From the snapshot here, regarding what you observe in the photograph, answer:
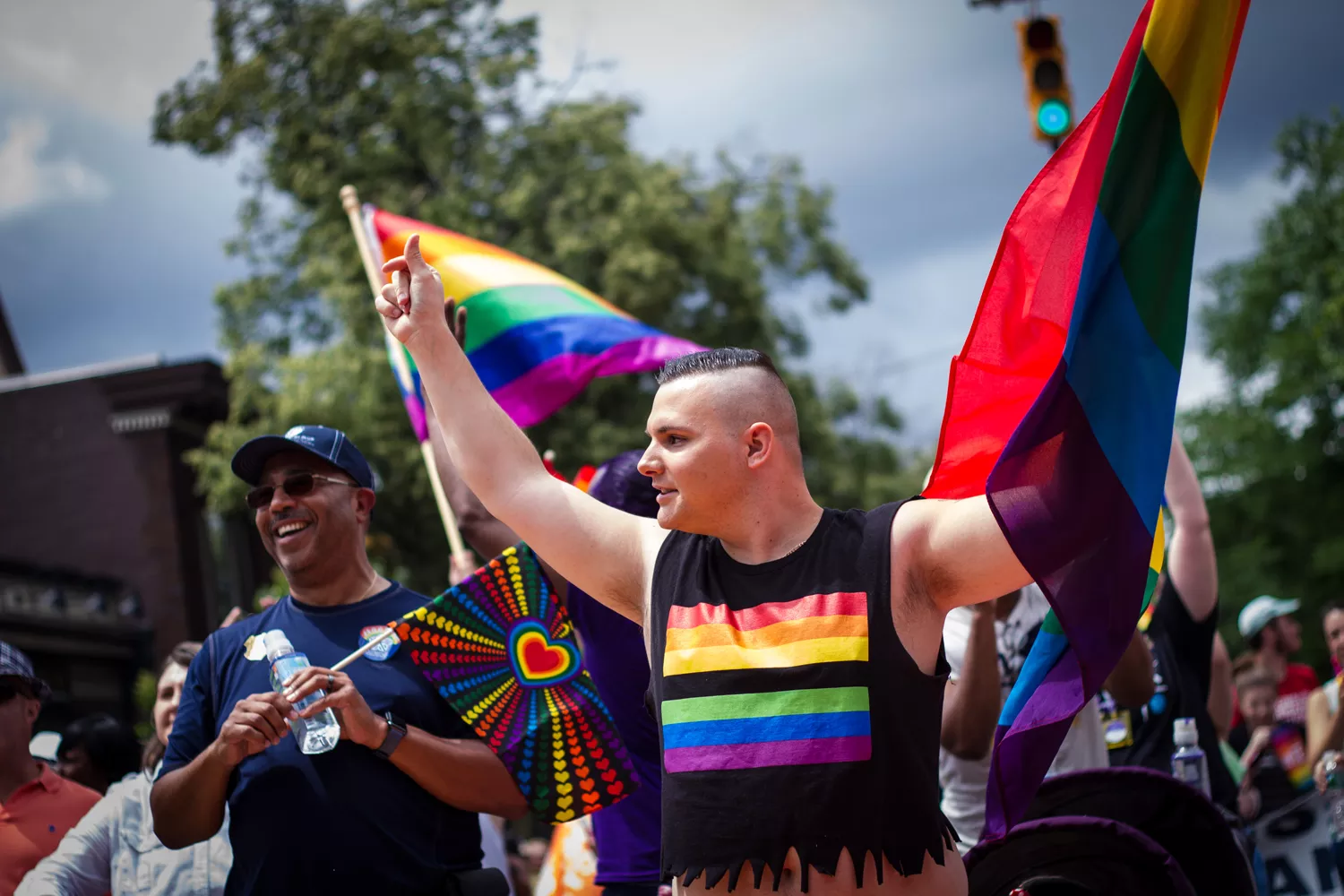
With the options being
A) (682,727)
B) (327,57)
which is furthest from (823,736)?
(327,57)

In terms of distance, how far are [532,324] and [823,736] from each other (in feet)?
13.1

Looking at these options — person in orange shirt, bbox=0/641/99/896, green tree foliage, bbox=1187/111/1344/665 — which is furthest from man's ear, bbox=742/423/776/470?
green tree foliage, bbox=1187/111/1344/665

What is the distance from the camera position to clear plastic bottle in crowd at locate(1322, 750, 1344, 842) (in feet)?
20.6

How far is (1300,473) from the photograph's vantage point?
29.5 m

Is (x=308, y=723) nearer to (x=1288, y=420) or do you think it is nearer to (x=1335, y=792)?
(x=1335, y=792)

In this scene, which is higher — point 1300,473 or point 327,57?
point 327,57

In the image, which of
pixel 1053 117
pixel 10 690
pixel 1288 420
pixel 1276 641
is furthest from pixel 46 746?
pixel 1288 420

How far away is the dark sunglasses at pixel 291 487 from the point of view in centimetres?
389

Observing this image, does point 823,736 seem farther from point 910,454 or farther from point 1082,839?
point 910,454

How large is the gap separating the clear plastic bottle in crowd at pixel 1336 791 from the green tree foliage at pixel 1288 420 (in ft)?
70.6

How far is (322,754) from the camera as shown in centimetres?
351

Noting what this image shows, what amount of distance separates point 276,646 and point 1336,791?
504 centimetres

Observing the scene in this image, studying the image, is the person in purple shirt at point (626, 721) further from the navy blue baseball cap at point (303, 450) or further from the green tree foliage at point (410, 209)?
the green tree foliage at point (410, 209)

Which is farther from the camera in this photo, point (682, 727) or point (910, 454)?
point (910, 454)
